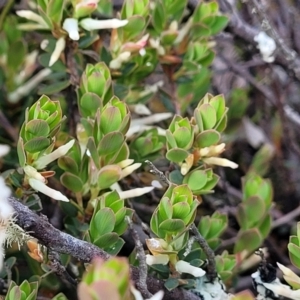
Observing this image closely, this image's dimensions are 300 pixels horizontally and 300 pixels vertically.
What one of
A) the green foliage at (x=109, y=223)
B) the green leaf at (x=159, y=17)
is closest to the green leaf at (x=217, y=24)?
the green leaf at (x=159, y=17)

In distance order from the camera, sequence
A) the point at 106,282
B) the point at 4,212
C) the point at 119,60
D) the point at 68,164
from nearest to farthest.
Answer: the point at 106,282 < the point at 4,212 < the point at 68,164 < the point at 119,60

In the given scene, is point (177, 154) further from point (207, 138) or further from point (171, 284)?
point (171, 284)

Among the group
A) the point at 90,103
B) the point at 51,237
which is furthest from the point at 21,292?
the point at 90,103

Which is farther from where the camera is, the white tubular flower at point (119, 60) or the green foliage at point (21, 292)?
the white tubular flower at point (119, 60)

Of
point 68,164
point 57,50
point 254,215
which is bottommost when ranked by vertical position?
point 254,215

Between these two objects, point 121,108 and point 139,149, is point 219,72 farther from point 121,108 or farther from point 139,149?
point 121,108

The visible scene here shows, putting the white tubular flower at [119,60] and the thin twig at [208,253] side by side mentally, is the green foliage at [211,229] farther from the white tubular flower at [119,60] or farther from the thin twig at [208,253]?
the white tubular flower at [119,60]
